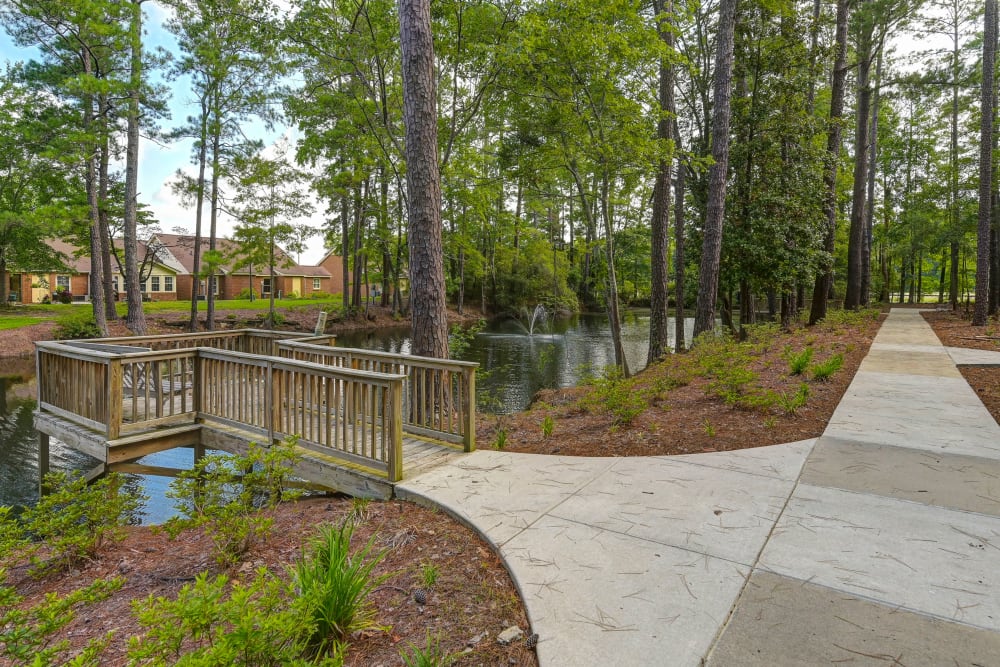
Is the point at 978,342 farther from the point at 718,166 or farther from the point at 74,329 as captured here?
the point at 74,329

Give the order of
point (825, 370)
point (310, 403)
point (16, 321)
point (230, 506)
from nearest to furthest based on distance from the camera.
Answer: point (230, 506) < point (310, 403) < point (825, 370) < point (16, 321)

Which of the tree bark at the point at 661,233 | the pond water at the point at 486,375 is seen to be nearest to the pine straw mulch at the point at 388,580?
the pond water at the point at 486,375

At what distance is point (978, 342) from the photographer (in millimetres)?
10477

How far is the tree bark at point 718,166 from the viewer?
9641 millimetres

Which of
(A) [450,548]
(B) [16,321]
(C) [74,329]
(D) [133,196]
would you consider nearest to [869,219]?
(A) [450,548]

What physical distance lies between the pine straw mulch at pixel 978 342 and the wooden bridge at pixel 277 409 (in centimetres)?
568

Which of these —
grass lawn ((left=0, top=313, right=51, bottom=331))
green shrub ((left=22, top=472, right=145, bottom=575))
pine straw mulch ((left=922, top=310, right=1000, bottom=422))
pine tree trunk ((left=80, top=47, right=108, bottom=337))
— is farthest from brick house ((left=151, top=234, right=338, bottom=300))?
pine straw mulch ((left=922, top=310, right=1000, bottom=422))

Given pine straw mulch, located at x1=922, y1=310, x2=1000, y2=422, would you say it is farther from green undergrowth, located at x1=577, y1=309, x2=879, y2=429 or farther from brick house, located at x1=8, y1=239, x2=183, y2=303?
brick house, located at x1=8, y1=239, x2=183, y2=303

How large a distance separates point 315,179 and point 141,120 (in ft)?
19.2

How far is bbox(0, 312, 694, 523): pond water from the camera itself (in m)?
6.42

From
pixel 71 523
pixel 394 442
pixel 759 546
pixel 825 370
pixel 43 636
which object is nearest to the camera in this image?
pixel 43 636

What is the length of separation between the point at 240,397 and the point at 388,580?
3308 mm

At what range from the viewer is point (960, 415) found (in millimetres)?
5191

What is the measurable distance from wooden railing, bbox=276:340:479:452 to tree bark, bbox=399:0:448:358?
0.56 metres
